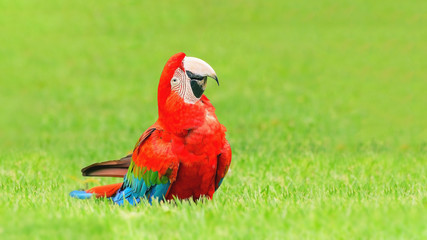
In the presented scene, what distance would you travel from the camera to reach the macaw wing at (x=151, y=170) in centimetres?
553

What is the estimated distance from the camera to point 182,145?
18.2 feet

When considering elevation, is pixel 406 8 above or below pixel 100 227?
above

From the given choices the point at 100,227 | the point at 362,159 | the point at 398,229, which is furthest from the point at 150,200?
the point at 362,159

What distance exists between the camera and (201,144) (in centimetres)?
552

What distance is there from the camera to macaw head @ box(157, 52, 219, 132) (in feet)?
18.4

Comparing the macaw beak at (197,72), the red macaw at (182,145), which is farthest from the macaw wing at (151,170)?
the macaw beak at (197,72)

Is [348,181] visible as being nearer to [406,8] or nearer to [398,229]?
[398,229]

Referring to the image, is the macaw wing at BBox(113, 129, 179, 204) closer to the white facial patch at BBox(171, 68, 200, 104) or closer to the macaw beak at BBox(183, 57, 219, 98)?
the white facial patch at BBox(171, 68, 200, 104)

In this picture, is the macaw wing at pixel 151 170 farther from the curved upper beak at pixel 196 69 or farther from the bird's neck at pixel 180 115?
the curved upper beak at pixel 196 69

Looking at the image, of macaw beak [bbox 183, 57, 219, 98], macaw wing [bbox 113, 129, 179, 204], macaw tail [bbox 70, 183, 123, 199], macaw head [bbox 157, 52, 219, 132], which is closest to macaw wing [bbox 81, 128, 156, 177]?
macaw tail [bbox 70, 183, 123, 199]

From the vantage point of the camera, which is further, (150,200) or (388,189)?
(388,189)

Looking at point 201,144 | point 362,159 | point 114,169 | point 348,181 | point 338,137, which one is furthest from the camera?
point 338,137

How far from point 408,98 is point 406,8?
1377cm

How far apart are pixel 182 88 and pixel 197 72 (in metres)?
0.21
